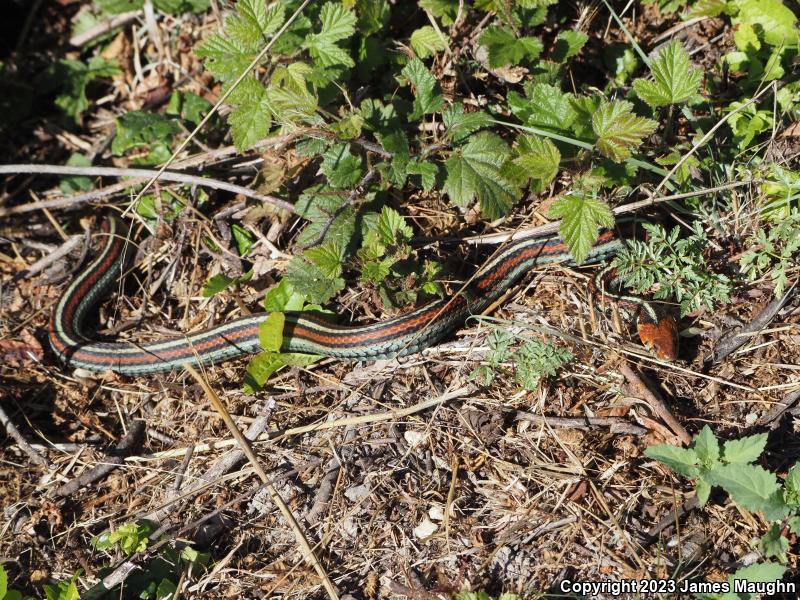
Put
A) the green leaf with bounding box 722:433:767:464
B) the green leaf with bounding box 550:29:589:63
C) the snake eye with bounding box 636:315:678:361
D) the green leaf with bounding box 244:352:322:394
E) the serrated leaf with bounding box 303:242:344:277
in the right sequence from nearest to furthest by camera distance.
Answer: the green leaf with bounding box 722:433:767:464
the snake eye with bounding box 636:315:678:361
the serrated leaf with bounding box 303:242:344:277
the green leaf with bounding box 244:352:322:394
the green leaf with bounding box 550:29:589:63

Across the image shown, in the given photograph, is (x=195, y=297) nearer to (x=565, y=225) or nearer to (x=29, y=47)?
(x=565, y=225)

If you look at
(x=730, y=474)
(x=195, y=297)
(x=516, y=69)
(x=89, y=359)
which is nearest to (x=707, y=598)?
(x=730, y=474)

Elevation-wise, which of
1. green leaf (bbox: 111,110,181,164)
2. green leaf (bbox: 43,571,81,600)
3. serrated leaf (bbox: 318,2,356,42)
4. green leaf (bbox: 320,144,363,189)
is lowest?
green leaf (bbox: 43,571,81,600)

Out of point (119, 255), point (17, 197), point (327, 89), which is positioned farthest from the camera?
point (17, 197)

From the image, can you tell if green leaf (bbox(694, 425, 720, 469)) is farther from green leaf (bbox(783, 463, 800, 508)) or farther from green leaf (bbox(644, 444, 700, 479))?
green leaf (bbox(783, 463, 800, 508))

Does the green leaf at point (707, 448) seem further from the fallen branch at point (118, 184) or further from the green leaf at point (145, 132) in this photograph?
the green leaf at point (145, 132)

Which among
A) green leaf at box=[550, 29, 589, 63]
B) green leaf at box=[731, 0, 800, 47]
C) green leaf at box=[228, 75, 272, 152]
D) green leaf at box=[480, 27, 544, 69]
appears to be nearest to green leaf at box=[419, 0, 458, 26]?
green leaf at box=[480, 27, 544, 69]
